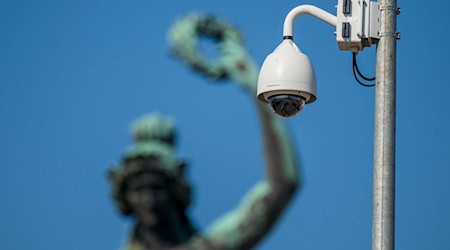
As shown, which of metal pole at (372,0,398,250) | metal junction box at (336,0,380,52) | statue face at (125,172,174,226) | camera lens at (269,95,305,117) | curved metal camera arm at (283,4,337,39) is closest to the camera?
statue face at (125,172,174,226)

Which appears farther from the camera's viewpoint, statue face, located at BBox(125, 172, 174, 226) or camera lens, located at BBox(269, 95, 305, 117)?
camera lens, located at BBox(269, 95, 305, 117)

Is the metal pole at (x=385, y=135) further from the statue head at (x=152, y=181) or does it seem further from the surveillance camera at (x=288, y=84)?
the statue head at (x=152, y=181)

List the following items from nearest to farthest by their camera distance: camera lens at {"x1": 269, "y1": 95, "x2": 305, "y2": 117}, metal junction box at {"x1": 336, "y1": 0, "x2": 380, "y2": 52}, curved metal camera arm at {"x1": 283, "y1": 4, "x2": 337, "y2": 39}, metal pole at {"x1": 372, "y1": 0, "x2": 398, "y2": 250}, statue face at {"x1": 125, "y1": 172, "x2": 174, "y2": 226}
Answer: statue face at {"x1": 125, "y1": 172, "x2": 174, "y2": 226}
metal pole at {"x1": 372, "y1": 0, "x2": 398, "y2": 250}
camera lens at {"x1": 269, "y1": 95, "x2": 305, "y2": 117}
metal junction box at {"x1": 336, "y1": 0, "x2": 380, "y2": 52}
curved metal camera arm at {"x1": 283, "y1": 4, "x2": 337, "y2": 39}

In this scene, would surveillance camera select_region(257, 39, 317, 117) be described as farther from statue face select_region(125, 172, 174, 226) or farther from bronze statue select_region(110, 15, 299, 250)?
statue face select_region(125, 172, 174, 226)

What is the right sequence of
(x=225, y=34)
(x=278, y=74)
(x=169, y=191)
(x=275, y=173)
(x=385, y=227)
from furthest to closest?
(x=278, y=74)
(x=385, y=227)
(x=225, y=34)
(x=275, y=173)
(x=169, y=191)

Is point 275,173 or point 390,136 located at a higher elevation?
point 390,136

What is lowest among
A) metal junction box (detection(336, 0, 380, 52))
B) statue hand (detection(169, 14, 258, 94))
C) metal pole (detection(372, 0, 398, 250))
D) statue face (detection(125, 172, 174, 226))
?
statue face (detection(125, 172, 174, 226))

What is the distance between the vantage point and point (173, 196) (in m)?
2.18

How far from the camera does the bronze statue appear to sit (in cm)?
216

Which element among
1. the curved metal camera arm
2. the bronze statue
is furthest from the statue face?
the curved metal camera arm

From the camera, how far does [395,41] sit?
5891mm

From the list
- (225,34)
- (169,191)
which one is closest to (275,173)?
(169,191)

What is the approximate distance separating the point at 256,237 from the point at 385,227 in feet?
10.8

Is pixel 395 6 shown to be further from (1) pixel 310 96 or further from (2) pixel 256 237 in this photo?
(2) pixel 256 237
